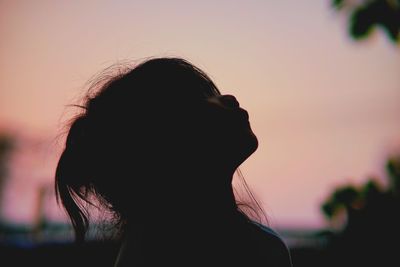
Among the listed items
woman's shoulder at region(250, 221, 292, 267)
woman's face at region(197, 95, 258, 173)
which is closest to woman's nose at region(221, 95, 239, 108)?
woman's face at region(197, 95, 258, 173)

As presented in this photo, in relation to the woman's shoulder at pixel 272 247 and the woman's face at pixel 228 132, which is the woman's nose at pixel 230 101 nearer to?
the woman's face at pixel 228 132

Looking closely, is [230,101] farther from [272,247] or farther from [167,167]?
[272,247]

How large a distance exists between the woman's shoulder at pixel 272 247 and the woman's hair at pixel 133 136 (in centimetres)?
12

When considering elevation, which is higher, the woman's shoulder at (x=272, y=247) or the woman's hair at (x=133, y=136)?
the woman's hair at (x=133, y=136)

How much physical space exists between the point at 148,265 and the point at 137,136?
0.29 meters

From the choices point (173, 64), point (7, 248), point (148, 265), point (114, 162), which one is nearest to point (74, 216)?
point (114, 162)

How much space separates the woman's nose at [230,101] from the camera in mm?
917

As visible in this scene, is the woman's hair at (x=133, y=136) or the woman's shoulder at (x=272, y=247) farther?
the woman's hair at (x=133, y=136)

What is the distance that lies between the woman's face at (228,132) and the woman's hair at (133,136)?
3 centimetres

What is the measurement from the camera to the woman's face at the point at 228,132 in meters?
0.89

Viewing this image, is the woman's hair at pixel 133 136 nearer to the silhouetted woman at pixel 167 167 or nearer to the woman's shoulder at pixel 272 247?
the silhouetted woman at pixel 167 167

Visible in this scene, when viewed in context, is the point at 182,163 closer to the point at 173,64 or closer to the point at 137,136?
the point at 137,136

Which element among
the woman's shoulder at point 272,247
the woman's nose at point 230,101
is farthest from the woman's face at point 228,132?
the woman's shoulder at point 272,247

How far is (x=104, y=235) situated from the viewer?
1.46 metres
